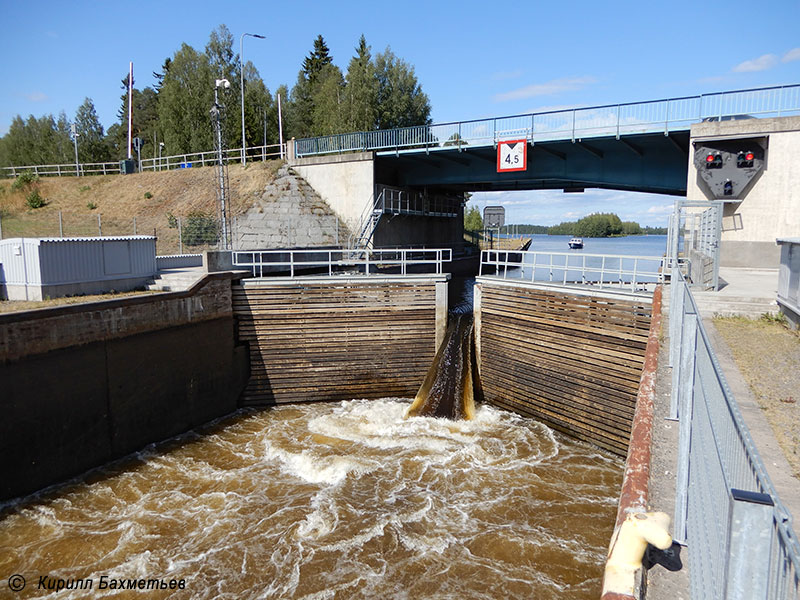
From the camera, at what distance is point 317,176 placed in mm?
26797

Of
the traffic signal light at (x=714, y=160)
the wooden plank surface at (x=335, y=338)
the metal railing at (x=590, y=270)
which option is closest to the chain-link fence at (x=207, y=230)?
the metal railing at (x=590, y=270)

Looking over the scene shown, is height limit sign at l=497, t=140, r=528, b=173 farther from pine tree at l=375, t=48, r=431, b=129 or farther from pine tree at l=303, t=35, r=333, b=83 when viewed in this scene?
pine tree at l=303, t=35, r=333, b=83

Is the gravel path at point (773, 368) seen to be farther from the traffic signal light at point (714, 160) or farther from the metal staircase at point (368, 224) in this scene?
the metal staircase at point (368, 224)

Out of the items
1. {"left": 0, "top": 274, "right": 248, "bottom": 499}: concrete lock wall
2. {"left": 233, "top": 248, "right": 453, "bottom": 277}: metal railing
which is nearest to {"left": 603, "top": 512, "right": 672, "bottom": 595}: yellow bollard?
{"left": 0, "top": 274, "right": 248, "bottom": 499}: concrete lock wall

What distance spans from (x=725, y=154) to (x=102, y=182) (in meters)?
34.1

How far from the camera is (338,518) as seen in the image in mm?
8578

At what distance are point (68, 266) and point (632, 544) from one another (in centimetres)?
1284

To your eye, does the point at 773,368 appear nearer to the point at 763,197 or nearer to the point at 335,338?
the point at 335,338

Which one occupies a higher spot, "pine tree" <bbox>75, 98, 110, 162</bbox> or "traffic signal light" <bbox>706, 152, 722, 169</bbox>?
"pine tree" <bbox>75, 98, 110, 162</bbox>

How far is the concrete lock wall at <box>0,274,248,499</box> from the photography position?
370 inches

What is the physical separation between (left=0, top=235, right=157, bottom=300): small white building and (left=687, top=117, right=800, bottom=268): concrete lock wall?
16976mm

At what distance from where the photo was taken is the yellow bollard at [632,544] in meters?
3.26

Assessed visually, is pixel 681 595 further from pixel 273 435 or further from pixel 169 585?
pixel 273 435

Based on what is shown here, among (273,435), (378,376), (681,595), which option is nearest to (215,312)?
(273,435)
